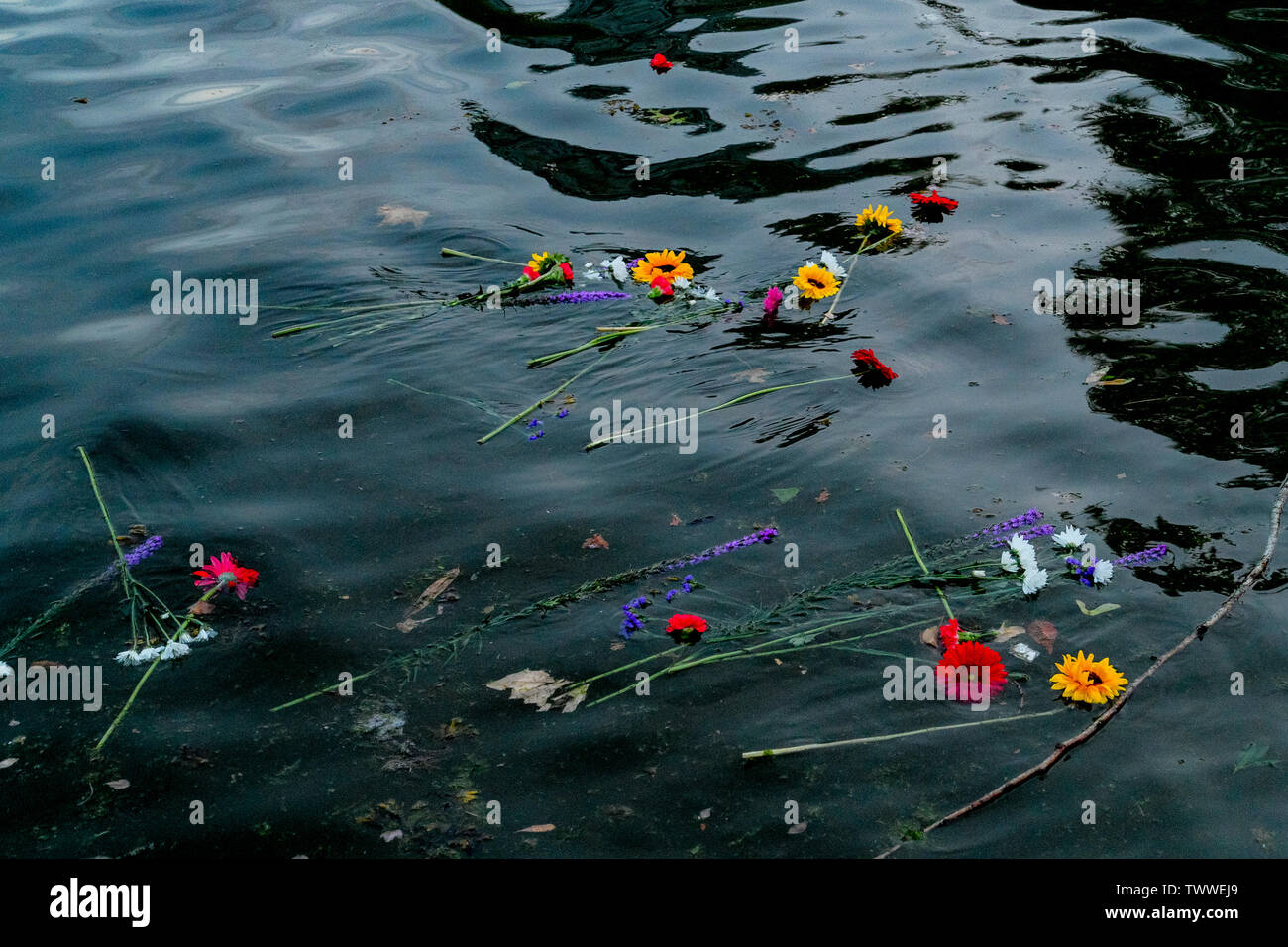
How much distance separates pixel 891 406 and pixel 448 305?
82.6 inches

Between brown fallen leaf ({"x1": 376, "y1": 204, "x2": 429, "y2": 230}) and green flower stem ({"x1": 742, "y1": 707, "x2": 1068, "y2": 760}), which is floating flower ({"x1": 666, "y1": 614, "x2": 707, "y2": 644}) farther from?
brown fallen leaf ({"x1": 376, "y1": 204, "x2": 429, "y2": 230})

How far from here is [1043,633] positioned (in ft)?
10.3

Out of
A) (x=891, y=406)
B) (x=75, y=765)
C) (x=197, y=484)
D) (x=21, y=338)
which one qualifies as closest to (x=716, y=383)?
(x=891, y=406)

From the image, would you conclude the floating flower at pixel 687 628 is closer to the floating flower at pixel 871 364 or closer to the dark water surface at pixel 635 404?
the dark water surface at pixel 635 404

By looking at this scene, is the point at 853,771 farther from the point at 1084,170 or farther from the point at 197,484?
the point at 1084,170

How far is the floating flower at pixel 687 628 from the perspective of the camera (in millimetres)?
3135

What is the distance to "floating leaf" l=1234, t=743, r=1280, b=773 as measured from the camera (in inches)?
106

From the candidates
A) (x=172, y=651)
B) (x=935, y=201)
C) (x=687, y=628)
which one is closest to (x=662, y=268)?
(x=935, y=201)

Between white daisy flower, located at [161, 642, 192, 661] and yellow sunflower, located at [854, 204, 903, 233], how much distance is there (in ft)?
12.1

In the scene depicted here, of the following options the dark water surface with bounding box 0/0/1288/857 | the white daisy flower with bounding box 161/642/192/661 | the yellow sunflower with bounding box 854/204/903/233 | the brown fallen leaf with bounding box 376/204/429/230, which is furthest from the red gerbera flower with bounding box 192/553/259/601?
the yellow sunflower with bounding box 854/204/903/233

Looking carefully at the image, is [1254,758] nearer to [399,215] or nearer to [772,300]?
[772,300]

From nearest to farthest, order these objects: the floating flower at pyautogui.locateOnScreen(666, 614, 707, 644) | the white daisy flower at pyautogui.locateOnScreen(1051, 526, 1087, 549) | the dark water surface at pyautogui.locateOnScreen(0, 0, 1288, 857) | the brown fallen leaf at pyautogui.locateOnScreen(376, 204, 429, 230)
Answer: the dark water surface at pyautogui.locateOnScreen(0, 0, 1288, 857), the floating flower at pyautogui.locateOnScreen(666, 614, 707, 644), the white daisy flower at pyautogui.locateOnScreen(1051, 526, 1087, 549), the brown fallen leaf at pyautogui.locateOnScreen(376, 204, 429, 230)

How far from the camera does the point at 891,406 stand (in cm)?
415

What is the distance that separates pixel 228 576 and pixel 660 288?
2342mm
